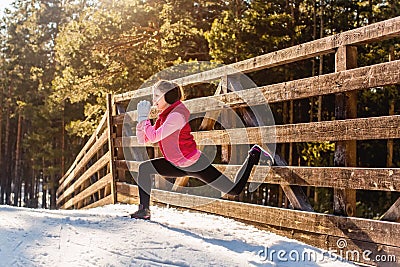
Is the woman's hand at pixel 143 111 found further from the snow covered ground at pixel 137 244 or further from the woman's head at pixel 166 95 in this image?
the snow covered ground at pixel 137 244

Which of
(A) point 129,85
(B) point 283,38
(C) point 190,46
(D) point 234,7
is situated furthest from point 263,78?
(A) point 129,85

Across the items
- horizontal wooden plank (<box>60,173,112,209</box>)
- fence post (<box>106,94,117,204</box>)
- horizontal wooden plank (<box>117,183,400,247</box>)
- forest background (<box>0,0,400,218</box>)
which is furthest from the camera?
forest background (<box>0,0,400,218</box>)

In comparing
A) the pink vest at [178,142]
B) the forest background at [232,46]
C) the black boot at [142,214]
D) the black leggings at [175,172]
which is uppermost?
the forest background at [232,46]

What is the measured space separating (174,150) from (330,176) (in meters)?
1.24

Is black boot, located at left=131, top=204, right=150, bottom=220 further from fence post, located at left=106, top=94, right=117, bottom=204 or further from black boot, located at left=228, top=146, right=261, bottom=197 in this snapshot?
fence post, located at left=106, top=94, right=117, bottom=204

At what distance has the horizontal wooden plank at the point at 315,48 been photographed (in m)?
2.90

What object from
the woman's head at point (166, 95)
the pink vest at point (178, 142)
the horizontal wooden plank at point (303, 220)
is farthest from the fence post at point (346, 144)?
the woman's head at point (166, 95)

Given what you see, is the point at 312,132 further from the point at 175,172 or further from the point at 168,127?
the point at 175,172

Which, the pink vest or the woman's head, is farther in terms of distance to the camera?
the woman's head

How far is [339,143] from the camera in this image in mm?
3287

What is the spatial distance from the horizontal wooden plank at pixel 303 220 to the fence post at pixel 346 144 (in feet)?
0.37

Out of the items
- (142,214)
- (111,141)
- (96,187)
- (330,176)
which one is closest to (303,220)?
(330,176)

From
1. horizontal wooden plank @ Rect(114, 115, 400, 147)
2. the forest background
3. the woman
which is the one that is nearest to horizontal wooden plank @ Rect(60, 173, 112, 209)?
the forest background

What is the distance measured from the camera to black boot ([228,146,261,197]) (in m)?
3.71
